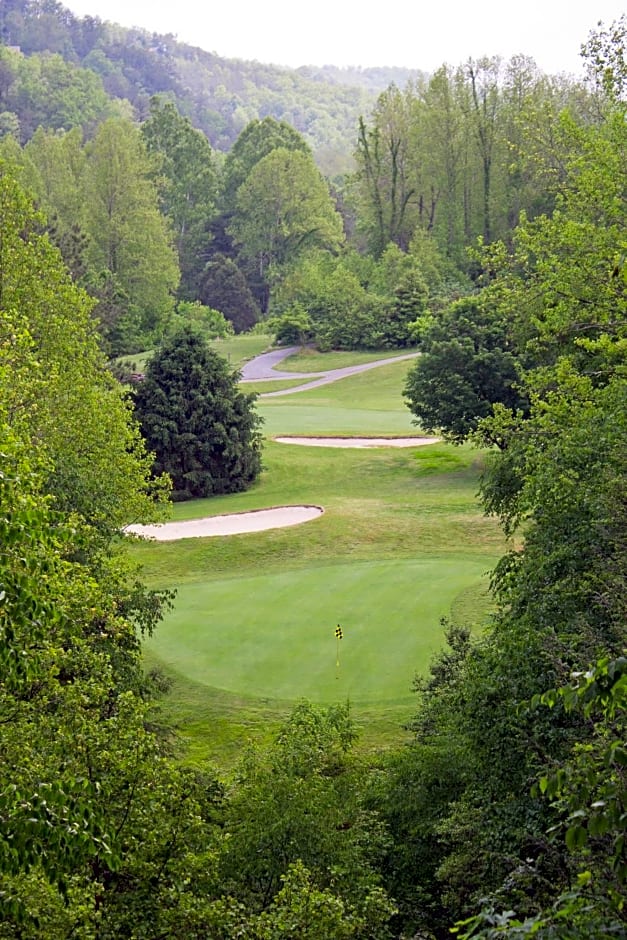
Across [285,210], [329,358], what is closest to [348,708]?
[329,358]

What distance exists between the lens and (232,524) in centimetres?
3108

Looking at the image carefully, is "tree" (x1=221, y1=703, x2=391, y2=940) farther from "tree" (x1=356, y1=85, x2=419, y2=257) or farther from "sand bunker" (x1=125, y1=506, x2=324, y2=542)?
"tree" (x1=356, y1=85, x2=419, y2=257)

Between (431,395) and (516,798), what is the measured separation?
26.6 m

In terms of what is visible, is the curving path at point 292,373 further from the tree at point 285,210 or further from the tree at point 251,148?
the tree at point 251,148

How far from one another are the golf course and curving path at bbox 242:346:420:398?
17976mm

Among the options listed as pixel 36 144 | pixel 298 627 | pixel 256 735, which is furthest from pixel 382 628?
pixel 36 144

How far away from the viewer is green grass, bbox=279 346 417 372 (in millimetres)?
64375

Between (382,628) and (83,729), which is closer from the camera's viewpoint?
(83,729)

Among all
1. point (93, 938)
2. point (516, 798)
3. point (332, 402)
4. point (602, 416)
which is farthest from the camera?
point (332, 402)

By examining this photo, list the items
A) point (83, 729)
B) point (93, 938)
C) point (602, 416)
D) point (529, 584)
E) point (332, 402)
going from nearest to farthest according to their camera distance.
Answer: point (93, 938)
point (83, 729)
point (529, 584)
point (602, 416)
point (332, 402)

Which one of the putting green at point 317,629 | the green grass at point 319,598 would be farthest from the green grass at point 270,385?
the putting green at point 317,629

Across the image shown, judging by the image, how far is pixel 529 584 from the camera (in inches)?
516

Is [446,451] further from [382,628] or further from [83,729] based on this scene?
[83,729]

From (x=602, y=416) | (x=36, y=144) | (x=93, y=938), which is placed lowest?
(x=93, y=938)
